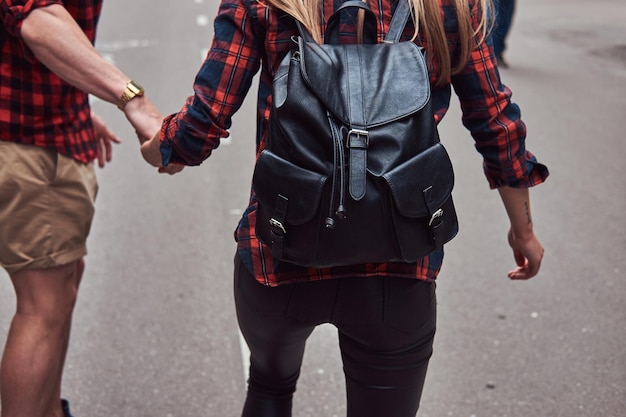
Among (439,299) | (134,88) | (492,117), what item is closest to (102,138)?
(134,88)

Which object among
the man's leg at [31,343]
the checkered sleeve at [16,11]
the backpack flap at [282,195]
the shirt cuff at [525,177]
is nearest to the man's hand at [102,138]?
the man's leg at [31,343]

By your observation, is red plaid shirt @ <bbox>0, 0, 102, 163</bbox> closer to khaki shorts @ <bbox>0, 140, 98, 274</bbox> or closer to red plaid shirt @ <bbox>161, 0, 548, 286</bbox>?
khaki shorts @ <bbox>0, 140, 98, 274</bbox>

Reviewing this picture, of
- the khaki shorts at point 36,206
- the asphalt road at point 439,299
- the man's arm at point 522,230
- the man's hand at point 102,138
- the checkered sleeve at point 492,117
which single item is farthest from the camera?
the asphalt road at point 439,299

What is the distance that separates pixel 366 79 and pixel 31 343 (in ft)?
4.96

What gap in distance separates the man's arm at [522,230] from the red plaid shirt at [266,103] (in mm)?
147

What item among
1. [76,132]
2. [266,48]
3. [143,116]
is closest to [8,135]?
[76,132]

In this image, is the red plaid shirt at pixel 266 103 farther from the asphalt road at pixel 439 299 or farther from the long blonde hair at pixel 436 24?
the asphalt road at pixel 439 299

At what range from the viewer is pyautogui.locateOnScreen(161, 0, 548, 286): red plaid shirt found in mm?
1907

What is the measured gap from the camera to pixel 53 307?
2.75m

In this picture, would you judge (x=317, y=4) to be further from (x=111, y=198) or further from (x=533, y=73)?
(x=533, y=73)

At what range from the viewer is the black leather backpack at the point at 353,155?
69.5 inches

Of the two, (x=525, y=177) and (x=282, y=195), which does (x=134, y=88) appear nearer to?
(x=282, y=195)

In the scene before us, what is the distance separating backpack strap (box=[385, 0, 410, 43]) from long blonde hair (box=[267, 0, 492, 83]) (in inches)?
0.6

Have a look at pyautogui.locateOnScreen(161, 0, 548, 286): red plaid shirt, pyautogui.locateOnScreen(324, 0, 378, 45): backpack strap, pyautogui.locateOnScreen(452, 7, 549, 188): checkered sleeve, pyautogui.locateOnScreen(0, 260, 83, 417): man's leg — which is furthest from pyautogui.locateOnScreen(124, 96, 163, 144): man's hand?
pyautogui.locateOnScreen(452, 7, 549, 188): checkered sleeve
